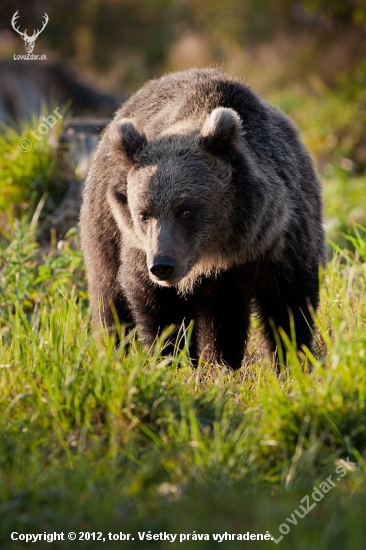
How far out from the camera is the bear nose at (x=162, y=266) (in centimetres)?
441

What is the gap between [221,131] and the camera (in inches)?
186

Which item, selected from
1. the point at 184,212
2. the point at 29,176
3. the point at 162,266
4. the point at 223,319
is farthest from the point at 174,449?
the point at 29,176

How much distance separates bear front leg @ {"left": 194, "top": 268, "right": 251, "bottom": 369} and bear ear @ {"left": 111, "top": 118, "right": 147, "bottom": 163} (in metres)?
0.94

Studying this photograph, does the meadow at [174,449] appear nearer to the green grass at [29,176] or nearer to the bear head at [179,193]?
the bear head at [179,193]

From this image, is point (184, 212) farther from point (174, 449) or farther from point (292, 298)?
point (174, 449)

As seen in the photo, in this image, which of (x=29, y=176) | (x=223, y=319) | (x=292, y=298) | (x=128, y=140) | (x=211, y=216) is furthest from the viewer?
(x=29, y=176)

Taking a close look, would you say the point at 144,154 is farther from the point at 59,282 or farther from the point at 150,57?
the point at 150,57

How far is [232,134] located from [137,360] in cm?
163

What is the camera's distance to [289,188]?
17.2 feet

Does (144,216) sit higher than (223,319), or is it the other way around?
(144,216)

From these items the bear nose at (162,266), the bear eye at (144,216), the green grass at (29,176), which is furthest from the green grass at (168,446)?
the green grass at (29,176)

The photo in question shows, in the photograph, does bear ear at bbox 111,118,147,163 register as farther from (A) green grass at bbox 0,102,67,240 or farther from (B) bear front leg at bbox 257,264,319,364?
(A) green grass at bbox 0,102,67,240

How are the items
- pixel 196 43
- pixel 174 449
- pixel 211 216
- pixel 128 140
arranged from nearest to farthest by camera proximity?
pixel 174 449
pixel 211 216
pixel 128 140
pixel 196 43

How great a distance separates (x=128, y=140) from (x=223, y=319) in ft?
4.81
